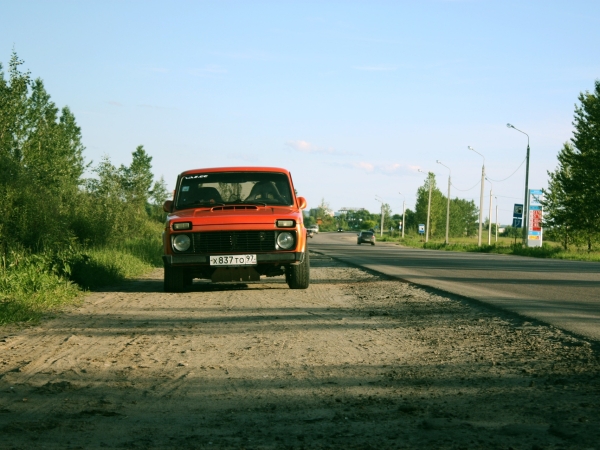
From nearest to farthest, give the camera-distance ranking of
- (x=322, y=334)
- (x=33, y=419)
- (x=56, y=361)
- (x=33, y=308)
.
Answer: (x=33, y=419) → (x=56, y=361) → (x=322, y=334) → (x=33, y=308)

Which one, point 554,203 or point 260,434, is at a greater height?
point 554,203

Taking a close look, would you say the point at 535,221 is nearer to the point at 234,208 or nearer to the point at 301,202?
the point at 301,202

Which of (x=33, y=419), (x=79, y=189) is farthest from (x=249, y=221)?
(x=79, y=189)

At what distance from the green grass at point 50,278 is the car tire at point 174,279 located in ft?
4.63

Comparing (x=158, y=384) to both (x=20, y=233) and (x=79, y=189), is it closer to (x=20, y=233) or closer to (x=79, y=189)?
(x=20, y=233)

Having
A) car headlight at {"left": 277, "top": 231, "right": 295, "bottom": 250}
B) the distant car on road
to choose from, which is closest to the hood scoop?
car headlight at {"left": 277, "top": 231, "right": 295, "bottom": 250}

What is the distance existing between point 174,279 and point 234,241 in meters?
1.39

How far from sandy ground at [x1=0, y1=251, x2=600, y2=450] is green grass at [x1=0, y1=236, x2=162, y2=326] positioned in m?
0.59

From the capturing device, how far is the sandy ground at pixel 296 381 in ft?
12.1

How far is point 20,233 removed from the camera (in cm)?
1608

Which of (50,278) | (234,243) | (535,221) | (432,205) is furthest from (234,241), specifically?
(432,205)

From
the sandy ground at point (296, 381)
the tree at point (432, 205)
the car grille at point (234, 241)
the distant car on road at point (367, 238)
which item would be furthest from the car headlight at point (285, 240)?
the tree at point (432, 205)

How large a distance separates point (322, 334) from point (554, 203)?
168 feet

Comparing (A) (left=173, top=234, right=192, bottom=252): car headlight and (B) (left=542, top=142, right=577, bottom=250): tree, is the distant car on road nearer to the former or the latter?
(B) (left=542, top=142, right=577, bottom=250): tree
